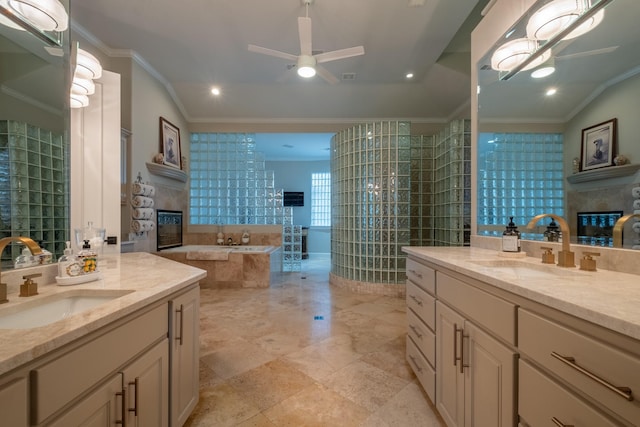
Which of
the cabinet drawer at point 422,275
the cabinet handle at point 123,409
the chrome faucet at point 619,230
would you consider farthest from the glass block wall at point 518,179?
the cabinet handle at point 123,409

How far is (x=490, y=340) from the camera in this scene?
965 millimetres

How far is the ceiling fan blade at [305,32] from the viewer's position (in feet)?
7.57

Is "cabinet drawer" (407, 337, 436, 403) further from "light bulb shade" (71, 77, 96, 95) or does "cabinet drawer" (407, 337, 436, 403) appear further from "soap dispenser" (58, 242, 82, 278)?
"light bulb shade" (71, 77, 96, 95)

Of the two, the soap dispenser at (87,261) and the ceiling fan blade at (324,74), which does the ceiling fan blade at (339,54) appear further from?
the soap dispenser at (87,261)

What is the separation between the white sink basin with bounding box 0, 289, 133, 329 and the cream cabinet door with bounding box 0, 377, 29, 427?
0.39 metres

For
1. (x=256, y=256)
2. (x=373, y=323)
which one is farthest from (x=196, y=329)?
(x=256, y=256)

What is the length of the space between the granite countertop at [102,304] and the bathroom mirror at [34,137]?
29cm

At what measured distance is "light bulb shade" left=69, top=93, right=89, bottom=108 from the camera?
5.64 feet

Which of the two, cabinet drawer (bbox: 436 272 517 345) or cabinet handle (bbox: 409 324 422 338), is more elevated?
cabinet drawer (bbox: 436 272 517 345)

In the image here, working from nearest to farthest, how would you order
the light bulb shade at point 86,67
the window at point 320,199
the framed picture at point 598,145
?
the framed picture at point 598,145
the light bulb shade at point 86,67
the window at point 320,199

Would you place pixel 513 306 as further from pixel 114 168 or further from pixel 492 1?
pixel 114 168

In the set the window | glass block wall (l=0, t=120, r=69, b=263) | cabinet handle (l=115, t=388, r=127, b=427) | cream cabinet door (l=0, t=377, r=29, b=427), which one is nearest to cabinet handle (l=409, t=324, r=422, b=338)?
A: cabinet handle (l=115, t=388, r=127, b=427)

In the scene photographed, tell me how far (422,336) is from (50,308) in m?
1.74

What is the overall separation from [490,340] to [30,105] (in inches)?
83.2
